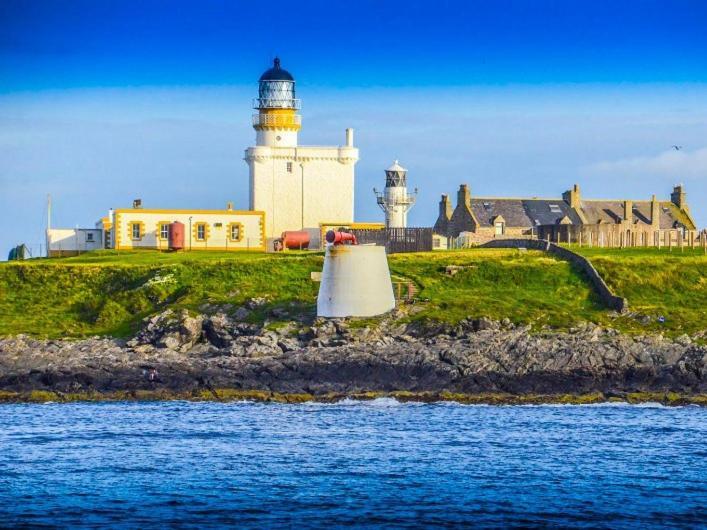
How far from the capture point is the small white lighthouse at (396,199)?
270 feet

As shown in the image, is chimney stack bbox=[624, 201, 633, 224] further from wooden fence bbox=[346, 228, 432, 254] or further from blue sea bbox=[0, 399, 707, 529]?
blue sea bbox=[0, 399, 707, 529]

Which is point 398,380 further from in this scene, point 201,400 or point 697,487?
point 697,487

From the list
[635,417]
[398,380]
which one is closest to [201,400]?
[398,380]

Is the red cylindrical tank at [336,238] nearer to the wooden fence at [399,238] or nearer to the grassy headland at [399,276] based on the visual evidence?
the grassy headland at [399,276]

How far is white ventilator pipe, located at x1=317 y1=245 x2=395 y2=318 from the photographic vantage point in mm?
60531

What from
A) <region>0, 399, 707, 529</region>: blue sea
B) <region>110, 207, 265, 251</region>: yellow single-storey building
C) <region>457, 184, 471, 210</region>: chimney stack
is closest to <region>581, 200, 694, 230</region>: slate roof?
<region>457, 184, 471, 210</region>: chimney stack

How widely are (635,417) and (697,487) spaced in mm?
11345

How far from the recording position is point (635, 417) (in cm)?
4875

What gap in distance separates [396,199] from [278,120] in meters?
8.12

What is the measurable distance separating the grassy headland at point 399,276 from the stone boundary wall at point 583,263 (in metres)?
0.46

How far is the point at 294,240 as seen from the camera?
3145 inches

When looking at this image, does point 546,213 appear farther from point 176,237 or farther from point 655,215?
point 176,237

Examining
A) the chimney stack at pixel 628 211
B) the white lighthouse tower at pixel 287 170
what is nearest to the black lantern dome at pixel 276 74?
the white lighthouse tower at pixel 287 170

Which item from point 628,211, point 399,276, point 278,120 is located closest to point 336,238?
point 399,276
